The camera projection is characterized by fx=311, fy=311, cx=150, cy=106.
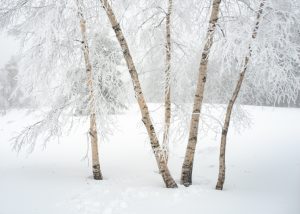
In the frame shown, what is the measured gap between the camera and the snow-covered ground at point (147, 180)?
25.1ft

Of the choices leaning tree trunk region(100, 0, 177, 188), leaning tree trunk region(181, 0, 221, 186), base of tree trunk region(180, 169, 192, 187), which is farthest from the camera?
base of tree trunk region(180, 169, 192, 187)

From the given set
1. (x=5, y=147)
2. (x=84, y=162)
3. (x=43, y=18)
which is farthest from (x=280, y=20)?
(x=5, y=147)

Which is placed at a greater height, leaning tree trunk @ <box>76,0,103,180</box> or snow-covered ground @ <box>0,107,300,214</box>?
leaning tree trunk @ <box>76,0,103,180</box>

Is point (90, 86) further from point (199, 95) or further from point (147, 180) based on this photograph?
point (147, 180)

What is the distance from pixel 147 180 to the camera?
32.7ft

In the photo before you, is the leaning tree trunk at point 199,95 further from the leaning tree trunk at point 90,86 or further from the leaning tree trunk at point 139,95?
the leaning tree trunk at point 90,86

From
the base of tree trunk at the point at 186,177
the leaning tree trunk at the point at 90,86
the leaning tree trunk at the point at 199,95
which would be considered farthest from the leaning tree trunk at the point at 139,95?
the leaning tree trunk at the point at 90,86

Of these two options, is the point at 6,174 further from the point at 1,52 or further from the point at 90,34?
the point at 1,52

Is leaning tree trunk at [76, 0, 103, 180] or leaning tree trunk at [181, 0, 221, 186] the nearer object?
leaning tree trunk at [181, 0, 221, 186]

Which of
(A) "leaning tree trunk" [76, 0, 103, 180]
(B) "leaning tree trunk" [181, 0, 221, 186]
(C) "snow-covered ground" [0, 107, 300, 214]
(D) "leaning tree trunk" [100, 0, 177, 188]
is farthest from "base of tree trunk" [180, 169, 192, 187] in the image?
(A) "leaning tree trunk" [76, 0, 103, 180]

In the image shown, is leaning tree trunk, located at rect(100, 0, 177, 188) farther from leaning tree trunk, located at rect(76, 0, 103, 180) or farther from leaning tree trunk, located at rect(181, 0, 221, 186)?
leaning tree trunk, located at rect(76, 0, 103, 180)

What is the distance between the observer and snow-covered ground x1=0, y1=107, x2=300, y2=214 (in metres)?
7.66

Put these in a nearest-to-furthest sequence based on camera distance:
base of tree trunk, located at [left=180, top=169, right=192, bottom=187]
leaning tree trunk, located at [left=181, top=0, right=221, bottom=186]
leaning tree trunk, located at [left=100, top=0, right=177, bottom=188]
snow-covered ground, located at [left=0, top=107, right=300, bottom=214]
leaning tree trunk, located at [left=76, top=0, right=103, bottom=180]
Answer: snow-covered ground, located at [left=0, top=107, right=300, bottom=214] < leaning tree trunk, located at [left=100, top=0, right=177, bottom=188] < leaning tree trunk, located at [left=181, top=0, right=221, bottom=186] < leaning tree trunk, located at [left=76, top=0, right=103, bottom=180] < base of tree trunk, located at [left=180, top=169, right=192, bottom=187]

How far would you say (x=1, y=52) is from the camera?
93.9 meters
